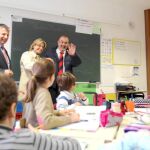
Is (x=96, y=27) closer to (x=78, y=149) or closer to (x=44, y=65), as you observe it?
(x=44, y=65)

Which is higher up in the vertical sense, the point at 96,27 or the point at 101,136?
the point at 96,27

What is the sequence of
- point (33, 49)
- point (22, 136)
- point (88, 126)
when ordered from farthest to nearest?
point (33, 49)
point (88, 126)
point (22, 136)

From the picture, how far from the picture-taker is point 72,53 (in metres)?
4.15

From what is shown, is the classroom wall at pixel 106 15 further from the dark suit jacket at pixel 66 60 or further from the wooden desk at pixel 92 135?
the wooden desk at pixel 92 135

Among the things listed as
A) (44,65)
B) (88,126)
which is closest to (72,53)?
(44,65)

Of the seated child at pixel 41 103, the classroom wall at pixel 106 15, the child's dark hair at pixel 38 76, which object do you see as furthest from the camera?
the classroom wall at pixel 106 15

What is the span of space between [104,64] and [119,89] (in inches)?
20.7

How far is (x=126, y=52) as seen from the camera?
4.75 m

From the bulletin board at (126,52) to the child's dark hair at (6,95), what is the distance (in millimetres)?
3851

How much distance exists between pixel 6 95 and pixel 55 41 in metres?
3.27

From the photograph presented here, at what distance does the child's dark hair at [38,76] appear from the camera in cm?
167

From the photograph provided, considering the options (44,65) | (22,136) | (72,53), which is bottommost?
(22,136)

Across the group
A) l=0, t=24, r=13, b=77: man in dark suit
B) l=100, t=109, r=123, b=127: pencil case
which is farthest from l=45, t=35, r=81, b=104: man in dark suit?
l=100, t=109, r=123, b=127: pencil case

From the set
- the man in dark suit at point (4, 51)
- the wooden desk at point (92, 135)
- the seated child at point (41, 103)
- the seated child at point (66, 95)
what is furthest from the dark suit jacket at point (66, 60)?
the wooden desk at point (92, 135)
